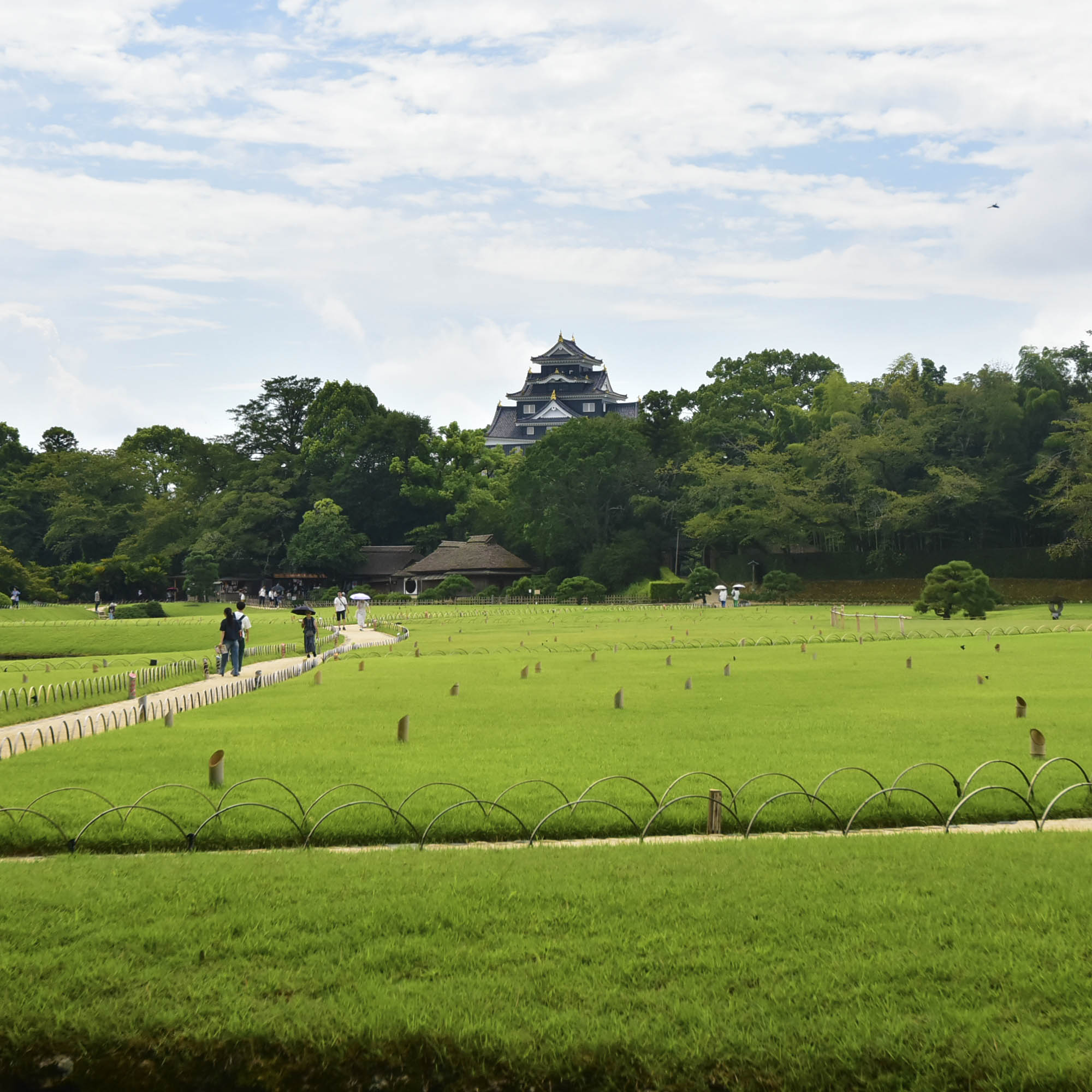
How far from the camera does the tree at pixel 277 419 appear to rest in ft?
318

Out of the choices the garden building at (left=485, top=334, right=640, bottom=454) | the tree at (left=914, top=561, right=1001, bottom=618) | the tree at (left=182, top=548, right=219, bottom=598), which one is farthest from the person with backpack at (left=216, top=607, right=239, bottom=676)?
the garden building at (left=485, top=334, right=640, bottom=454)

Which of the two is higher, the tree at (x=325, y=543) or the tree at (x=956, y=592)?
the tree at (x=325, y=543)

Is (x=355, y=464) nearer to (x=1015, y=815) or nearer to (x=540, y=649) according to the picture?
(x=540, y=649)

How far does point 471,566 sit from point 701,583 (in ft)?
64.9

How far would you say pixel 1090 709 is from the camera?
15609mm

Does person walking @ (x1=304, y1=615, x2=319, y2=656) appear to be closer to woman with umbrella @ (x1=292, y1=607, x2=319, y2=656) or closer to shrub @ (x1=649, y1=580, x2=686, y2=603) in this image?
woman with umbrella @ (x1=292, y1=607, x2=319, y2=656)

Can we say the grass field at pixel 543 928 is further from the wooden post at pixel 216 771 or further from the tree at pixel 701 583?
the tree at pixel 701 583

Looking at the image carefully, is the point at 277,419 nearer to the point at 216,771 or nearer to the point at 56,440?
the point at 56,440

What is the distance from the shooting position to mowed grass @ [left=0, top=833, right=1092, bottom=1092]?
5.25 meters

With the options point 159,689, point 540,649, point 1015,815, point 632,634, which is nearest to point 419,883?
point 1015,815

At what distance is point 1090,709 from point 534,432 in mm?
105245

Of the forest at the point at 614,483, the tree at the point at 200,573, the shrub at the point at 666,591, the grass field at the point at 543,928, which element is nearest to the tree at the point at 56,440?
the forest at the point at 614,483

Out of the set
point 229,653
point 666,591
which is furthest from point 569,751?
point 666,591

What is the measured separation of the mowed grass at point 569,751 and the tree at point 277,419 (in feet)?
254
